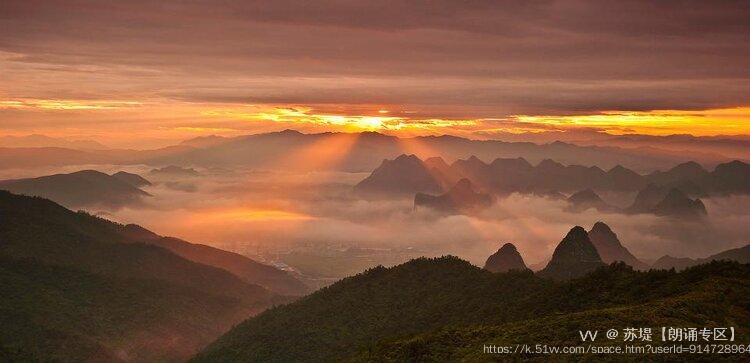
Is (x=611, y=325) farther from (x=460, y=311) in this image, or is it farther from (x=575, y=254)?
(x=575, y=254)

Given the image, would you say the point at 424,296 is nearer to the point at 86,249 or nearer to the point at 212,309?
the point at 212,309

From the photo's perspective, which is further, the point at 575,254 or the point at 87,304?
the point at 575,254

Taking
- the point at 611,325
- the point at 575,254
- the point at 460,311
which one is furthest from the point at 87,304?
the point at 611,325

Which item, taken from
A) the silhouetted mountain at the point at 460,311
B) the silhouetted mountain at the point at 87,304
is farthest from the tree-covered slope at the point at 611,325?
the silhouetted mountain at the point at 87,304

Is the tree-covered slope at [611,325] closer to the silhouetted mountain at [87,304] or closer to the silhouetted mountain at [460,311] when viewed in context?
the silhouetted mountain at [460,311]

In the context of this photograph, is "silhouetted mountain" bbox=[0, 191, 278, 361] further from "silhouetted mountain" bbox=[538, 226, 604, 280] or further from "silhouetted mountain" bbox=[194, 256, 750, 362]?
"silhouetted mountain" bbox=[538, 226, 604, 280]

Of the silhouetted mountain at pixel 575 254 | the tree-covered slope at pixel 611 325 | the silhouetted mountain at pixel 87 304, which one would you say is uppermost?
the tree-covered slope at pixel 611 325

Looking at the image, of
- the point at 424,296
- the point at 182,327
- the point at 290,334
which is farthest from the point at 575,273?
the point at 182,327
